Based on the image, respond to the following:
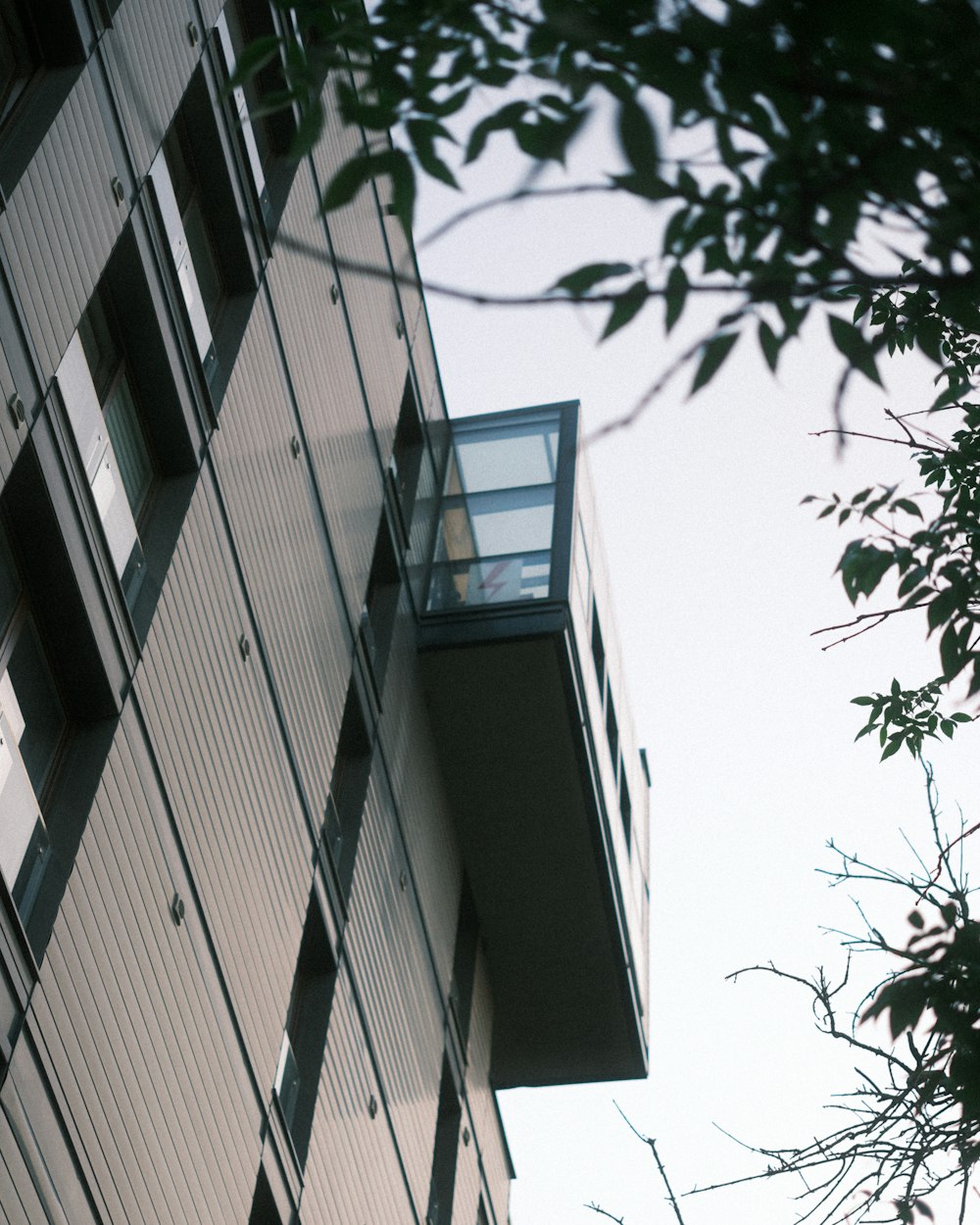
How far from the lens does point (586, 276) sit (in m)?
2.41

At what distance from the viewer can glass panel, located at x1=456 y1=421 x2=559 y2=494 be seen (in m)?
17.2

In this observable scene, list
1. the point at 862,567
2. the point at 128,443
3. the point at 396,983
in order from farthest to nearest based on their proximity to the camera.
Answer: the point at 396,983
the point at 128,443
the point at 862,567

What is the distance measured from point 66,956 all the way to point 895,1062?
475 centimetres

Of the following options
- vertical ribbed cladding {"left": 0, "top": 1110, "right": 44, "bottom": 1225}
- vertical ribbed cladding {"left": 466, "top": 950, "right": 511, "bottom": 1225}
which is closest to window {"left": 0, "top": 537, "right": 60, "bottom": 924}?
vertical ribbed cladding {"left": 0, "top": 1110, "right": 44, "bottom": 1225}

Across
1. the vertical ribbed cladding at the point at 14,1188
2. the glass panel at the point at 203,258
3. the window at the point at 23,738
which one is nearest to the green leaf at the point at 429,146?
the window at the point at 23,738

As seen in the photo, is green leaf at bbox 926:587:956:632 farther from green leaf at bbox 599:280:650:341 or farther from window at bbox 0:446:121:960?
window at bbox 0:446:121:960

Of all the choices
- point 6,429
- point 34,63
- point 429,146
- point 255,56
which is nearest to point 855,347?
point 429,146

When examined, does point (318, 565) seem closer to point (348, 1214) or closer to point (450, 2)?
point (348, 1214)

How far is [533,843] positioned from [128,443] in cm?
941

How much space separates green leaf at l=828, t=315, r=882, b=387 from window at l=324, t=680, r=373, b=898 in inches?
400

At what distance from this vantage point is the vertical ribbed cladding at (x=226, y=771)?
9.03 m

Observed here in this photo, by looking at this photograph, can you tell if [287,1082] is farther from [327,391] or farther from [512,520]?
[512,520]

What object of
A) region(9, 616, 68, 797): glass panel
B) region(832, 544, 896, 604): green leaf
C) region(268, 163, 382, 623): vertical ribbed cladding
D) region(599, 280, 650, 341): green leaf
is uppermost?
region(268, 163, 382, 623): vertical ribbed cladding

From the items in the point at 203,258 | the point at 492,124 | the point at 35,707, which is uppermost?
the point at 203,258
